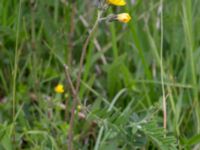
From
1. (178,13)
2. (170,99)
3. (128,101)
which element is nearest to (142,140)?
(170,99)

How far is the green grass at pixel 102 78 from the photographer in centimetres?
187

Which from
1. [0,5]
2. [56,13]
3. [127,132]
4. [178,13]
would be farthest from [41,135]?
[178,13]

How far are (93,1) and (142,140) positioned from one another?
110cm

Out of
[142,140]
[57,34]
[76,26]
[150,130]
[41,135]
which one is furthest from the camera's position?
[76,26]

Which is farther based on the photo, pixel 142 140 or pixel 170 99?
pixel 170 99

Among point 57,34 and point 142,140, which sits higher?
point 57,34

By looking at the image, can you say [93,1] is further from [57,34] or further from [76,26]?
[57,34]

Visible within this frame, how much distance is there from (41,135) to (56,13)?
0.69 meters

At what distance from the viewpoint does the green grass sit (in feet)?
6.12

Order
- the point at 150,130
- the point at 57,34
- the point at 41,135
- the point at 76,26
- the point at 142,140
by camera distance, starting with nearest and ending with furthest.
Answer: the point at 150,130
the point at 142,140
the point at 41,135
the point at 57,34
the point at 76,26

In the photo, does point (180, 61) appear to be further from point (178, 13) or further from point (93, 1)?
point (93, 1)

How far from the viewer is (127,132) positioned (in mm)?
1755

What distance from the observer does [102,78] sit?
246 cm

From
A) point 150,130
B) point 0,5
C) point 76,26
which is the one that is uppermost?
point 0,5
